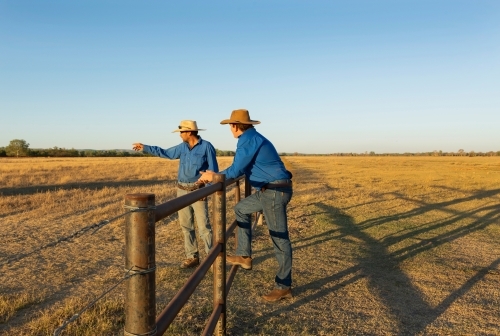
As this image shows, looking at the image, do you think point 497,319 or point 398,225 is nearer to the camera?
point 497,319

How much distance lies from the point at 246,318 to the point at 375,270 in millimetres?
2678

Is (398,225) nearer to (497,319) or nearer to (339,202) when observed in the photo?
(339,202)

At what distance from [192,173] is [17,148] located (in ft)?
265

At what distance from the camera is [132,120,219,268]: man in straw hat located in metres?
5.66

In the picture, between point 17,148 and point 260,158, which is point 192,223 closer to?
point 260,158

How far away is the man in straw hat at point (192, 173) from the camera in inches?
223

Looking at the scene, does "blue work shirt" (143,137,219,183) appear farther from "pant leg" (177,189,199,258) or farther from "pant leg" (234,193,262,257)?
"pant leg" (234,193,262,257)

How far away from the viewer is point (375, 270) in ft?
19.9

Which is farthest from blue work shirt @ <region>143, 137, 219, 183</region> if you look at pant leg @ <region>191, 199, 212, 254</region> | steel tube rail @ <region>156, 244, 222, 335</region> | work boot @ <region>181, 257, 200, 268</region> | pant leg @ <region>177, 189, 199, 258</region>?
steel tube rail @ <region>156, 244, 222, 335</region>

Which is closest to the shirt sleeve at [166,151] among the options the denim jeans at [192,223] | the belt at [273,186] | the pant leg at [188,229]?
the denim jeans at [192,223]

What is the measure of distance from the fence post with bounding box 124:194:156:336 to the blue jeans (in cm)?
275

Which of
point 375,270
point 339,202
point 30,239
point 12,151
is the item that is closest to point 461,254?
point 375,270

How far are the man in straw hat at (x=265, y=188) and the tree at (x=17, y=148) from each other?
79023 mm

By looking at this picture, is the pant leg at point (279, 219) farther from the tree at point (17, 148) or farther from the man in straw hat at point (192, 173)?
the tree at point (17, 148)
